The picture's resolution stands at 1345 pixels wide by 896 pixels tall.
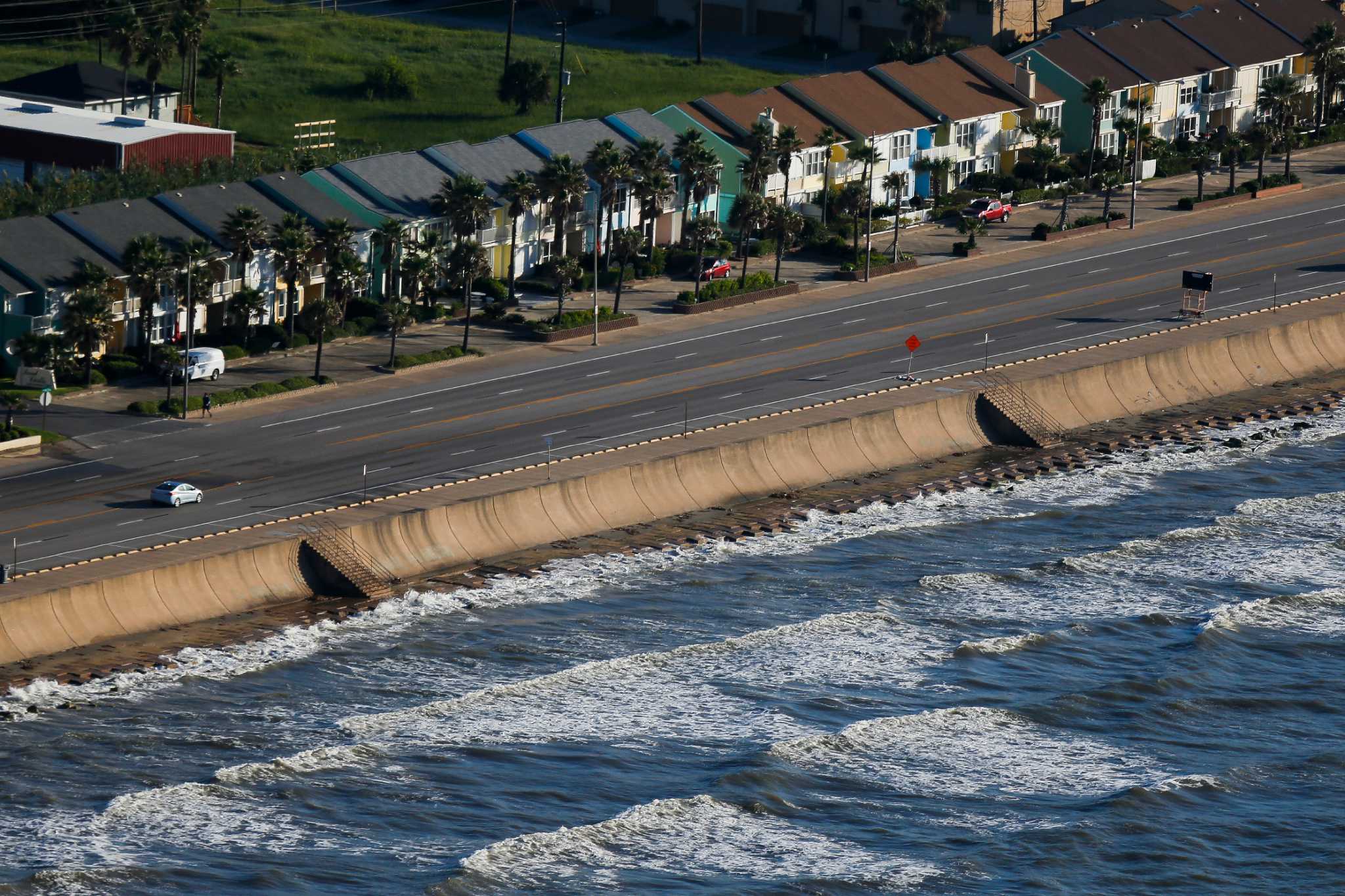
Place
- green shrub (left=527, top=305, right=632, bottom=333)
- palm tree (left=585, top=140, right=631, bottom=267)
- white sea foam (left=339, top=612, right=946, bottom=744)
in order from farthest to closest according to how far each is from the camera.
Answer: palm tree (left=585, top=140, right=631, bottom=267), green shrub (left=527, top=305, right=632, bottom=333), white sea foam (left=339, top=612, right=946, bottom=744)

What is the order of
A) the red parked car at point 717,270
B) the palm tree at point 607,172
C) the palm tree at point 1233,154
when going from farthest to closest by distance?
the palm tree at point 1233,154
the red parked car at point 717,270
the palm tree at point 607,172

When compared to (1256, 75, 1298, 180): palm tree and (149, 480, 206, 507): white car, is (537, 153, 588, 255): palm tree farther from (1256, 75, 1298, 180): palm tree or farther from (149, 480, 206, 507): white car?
(1256, 75, 1298, 180): palm tree

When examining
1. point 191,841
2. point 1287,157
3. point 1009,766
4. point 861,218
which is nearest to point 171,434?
point 191,841

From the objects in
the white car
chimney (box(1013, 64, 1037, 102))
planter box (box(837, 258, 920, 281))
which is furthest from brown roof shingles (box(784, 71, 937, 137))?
the white car

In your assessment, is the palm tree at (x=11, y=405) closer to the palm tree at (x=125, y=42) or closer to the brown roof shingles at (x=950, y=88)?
the palm tree at (x=125, y=42)

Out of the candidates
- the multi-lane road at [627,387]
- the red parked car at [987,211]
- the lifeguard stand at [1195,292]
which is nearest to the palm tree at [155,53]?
the multi-lane road at [627,387]

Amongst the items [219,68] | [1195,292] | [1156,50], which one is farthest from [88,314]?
[1156,50]

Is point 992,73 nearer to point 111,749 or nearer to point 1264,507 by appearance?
point 1264,507

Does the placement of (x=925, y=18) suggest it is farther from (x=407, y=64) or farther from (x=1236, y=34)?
(x=407, y=64)
